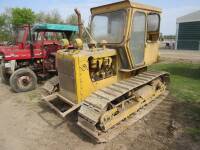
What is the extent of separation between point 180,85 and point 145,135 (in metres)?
4.14

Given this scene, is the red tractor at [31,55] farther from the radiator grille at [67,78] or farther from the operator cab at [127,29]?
the radiator grille at [67,78]

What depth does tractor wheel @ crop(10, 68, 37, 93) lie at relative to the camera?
26.7 ft

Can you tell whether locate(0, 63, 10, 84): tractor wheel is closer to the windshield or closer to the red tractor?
the red tractor

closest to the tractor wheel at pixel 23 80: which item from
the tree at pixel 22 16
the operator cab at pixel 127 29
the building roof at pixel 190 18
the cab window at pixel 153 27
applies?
the operator cab at pixel 127 29

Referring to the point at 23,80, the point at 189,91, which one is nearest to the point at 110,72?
the point at 189,91

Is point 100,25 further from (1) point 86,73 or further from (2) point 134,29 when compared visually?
(1) point 86,73

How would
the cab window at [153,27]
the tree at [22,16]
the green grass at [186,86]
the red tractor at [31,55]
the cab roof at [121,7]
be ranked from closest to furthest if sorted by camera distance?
the cab roof at [121,7], the cab window at [153,27], the green grass at [186,86], the red tractor at [31,55], the tree at [22,16]

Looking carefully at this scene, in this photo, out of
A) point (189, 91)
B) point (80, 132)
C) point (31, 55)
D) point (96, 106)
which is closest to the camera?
point (96, 106)

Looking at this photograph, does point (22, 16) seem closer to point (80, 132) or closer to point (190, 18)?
point (190, 18)

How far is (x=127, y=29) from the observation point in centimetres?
498

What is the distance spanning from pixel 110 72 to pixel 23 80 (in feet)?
13.9

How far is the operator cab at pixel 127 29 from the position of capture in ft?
16.5

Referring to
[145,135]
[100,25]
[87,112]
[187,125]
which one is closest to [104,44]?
[100,25]

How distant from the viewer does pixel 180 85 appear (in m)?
8.05
